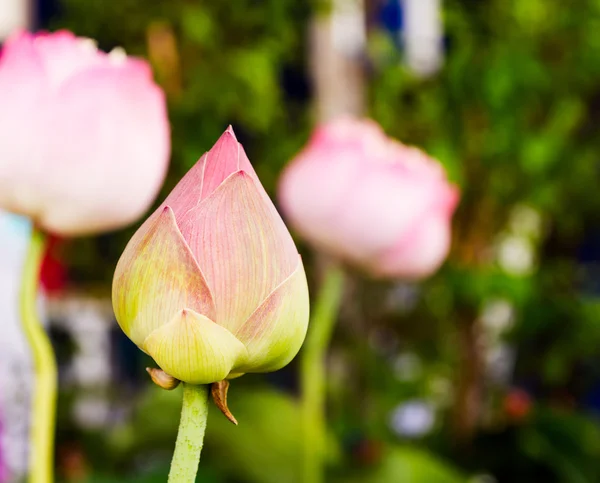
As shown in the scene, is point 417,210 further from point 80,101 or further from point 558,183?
point 558,183

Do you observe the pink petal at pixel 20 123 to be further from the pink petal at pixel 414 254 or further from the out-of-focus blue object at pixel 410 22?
the out-of-focus blue object at pixel 410 22

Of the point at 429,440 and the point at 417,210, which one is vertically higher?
the point at 417,210

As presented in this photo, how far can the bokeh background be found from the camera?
80cm

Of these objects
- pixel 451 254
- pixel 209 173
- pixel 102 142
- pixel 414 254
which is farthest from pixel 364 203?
pixel 451 254

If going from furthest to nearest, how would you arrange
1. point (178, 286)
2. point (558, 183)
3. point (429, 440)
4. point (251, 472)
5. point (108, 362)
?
point (108, 362) < point (558, 183) < point (429, 440) < point (251, 472) < point (178, 286)

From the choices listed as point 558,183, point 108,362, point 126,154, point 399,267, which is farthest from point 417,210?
point 108,362

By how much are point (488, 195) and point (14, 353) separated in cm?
68

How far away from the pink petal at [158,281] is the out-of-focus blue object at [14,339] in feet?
2.80

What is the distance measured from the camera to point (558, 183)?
132 cm

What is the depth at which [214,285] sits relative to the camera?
14 cm

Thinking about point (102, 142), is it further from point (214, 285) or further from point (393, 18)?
point (393, 18)

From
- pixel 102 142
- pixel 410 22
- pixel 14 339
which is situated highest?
pixel 102 142

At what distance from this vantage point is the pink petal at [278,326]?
0.14 meters

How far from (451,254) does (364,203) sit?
65cm
